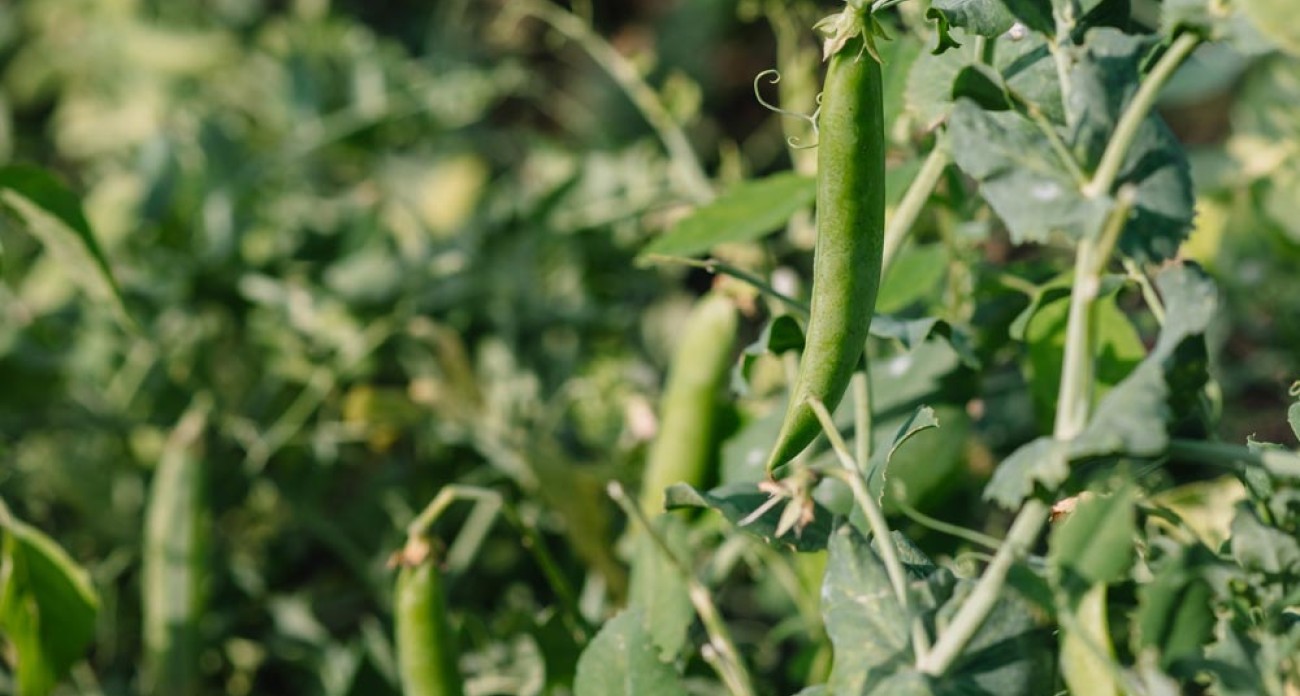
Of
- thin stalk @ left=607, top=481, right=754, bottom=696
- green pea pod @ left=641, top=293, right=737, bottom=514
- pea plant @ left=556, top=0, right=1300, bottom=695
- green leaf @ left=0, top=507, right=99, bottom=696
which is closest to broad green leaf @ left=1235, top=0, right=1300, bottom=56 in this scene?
pea plant @ left=556, top=0, right=1300, bottom=695

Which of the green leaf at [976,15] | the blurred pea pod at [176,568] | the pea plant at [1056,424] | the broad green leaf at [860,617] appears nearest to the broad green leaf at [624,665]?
the pea plant at [1056,424]

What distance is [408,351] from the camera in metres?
0.92

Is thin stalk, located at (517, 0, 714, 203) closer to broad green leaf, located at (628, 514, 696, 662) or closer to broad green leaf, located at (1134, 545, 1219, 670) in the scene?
broad green leaf, located at (628, 514, 696, 662)

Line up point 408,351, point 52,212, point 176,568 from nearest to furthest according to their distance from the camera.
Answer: point 52,212 < point 176,568 < point 408,351

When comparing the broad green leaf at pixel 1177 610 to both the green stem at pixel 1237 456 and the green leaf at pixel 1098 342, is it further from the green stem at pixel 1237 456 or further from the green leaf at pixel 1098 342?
the green leaf at pixel 1098 342

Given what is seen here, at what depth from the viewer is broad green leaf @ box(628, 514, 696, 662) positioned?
466 millimetres

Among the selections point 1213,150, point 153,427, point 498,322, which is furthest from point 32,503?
point 1213,150

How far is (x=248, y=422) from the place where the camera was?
86 cm

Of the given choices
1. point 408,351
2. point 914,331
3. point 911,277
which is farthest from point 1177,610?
point 408,351

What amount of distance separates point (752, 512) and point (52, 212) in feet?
1.05

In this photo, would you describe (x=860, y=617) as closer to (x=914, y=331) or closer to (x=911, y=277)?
(x=914, y=331)

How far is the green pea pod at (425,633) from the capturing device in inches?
18.7

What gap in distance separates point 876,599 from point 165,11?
1.34 m

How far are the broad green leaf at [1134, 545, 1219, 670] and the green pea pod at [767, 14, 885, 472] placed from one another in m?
0.09
